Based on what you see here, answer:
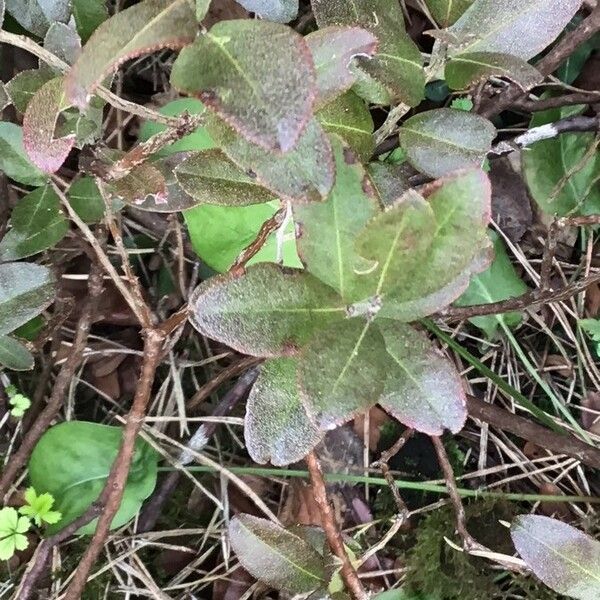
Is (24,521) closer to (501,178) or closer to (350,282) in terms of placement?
(350,282)

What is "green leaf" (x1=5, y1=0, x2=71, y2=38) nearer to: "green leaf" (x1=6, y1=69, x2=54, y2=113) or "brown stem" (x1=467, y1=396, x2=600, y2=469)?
"green leaf" (x1=6, y1=69, x2=54, y2=113)

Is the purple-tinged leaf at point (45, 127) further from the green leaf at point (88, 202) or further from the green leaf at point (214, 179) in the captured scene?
the green leaf at point (88, 202)

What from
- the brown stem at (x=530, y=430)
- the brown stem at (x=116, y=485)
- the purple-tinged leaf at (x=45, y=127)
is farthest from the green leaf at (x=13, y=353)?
the brown stem at (x=530, y=430)

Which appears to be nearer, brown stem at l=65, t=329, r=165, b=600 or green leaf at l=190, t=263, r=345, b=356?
green leaf at l=190, t=263, r=345, b=356

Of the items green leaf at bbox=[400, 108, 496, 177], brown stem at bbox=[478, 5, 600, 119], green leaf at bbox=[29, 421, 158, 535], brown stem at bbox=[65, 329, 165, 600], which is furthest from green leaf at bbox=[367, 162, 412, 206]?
green leaf at bbox=[29, 421, 158, 535]

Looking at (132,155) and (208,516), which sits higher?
(132,155)

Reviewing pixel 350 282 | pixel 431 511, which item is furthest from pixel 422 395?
pixel 431 511
